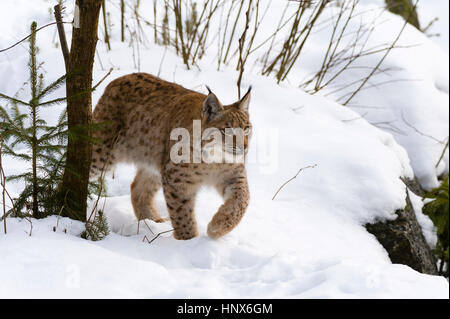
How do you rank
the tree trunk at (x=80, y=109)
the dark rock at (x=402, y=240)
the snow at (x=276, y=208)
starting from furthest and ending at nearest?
1. the dark rock at (x=402, y=240)
2. the tree trunk at (x=80, y=109)
3. the snow at (x=276, y=208)

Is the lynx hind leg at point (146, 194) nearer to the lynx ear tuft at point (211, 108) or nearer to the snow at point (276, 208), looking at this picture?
the snow at point (276, 208)

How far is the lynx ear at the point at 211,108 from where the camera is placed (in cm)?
315

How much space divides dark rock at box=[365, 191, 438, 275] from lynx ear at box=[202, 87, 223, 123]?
1.66 meters

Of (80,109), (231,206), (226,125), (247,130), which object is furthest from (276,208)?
(80,109)

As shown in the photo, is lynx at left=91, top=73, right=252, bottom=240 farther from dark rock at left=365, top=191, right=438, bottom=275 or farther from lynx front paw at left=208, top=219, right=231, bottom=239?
dark rock at left=365, top=191, right=438, bottom=275

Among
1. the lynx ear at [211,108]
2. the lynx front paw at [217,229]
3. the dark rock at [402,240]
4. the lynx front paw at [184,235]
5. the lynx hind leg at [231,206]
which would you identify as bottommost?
the dark rock at [402,240]

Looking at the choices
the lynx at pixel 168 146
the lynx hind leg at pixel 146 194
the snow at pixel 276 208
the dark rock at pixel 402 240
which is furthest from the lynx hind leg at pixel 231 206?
the dark rock at pixel 402 240

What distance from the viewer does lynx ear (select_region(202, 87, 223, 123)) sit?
3148 millimetres

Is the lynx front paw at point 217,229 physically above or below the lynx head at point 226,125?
below

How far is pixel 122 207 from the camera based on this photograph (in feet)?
12.8

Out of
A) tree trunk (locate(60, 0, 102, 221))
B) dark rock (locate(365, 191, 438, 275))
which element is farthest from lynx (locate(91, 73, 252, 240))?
dark rock (locate(365, 191, 438, 275))

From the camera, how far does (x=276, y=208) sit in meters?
3.87
